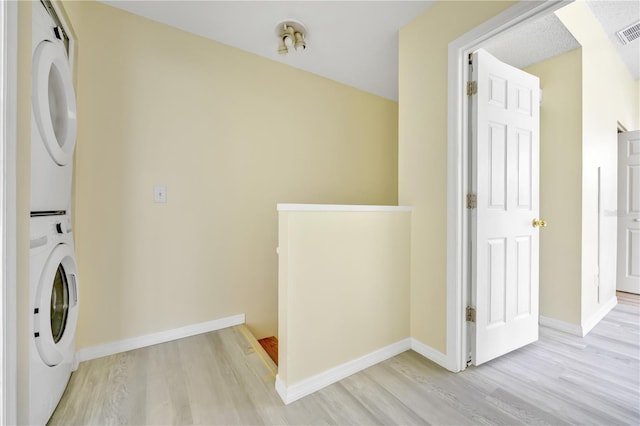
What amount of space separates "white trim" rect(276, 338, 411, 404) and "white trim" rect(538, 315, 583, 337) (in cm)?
136

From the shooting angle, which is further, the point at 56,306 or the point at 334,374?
the point at 334,374

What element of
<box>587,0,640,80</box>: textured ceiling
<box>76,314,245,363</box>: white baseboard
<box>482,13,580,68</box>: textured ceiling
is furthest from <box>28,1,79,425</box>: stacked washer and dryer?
<box>587,0,640,80</box>: textured ceiling

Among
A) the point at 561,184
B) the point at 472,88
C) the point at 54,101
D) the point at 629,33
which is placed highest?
the point at 629,33

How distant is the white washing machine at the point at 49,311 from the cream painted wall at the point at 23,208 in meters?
0.02

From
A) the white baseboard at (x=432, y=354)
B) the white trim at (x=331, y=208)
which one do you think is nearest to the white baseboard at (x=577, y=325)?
the white baseboard at (x=432, y=354)

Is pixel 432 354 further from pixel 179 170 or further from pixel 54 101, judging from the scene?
pixel 54 101

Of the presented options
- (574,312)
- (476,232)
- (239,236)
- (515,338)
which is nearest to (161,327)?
(239,236)

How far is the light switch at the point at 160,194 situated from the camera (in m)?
1.93

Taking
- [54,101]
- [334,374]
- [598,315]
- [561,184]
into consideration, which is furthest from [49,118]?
[598,315]

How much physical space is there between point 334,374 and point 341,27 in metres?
2.38

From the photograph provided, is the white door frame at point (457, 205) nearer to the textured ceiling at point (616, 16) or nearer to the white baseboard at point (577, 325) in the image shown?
the white baseboard at point (577, 325)

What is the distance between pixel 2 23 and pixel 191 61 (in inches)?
49.0

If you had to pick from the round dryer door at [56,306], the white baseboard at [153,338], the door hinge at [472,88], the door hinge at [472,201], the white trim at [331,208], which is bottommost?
the white baseboard at [153,338]

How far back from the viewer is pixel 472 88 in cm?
163
